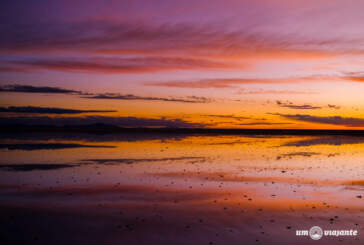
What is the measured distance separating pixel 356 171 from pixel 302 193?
25.4ft

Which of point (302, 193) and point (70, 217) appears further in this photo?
point (302, 193)

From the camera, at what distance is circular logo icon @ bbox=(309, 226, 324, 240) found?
911 cm

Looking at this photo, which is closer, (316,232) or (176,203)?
(316,232)

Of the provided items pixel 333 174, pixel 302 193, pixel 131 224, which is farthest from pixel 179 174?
pixel 131 224

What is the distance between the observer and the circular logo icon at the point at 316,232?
911cm

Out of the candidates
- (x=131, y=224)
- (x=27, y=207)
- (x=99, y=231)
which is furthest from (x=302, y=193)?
(x=27, y=207)

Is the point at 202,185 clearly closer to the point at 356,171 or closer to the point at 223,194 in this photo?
the point at 223,194

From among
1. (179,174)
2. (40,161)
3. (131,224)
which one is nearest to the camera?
(131,224)

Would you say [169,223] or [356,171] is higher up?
[356,171]

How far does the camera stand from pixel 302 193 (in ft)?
46.8

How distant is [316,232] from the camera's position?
9445 mm

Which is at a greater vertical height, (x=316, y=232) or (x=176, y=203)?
(x=176, y=203)

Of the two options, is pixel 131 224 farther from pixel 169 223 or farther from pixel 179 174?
pixel 179 174

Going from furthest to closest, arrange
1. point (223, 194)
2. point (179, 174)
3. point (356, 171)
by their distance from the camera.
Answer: point (356, 171) → point (179, 174) → point (223, 194)
